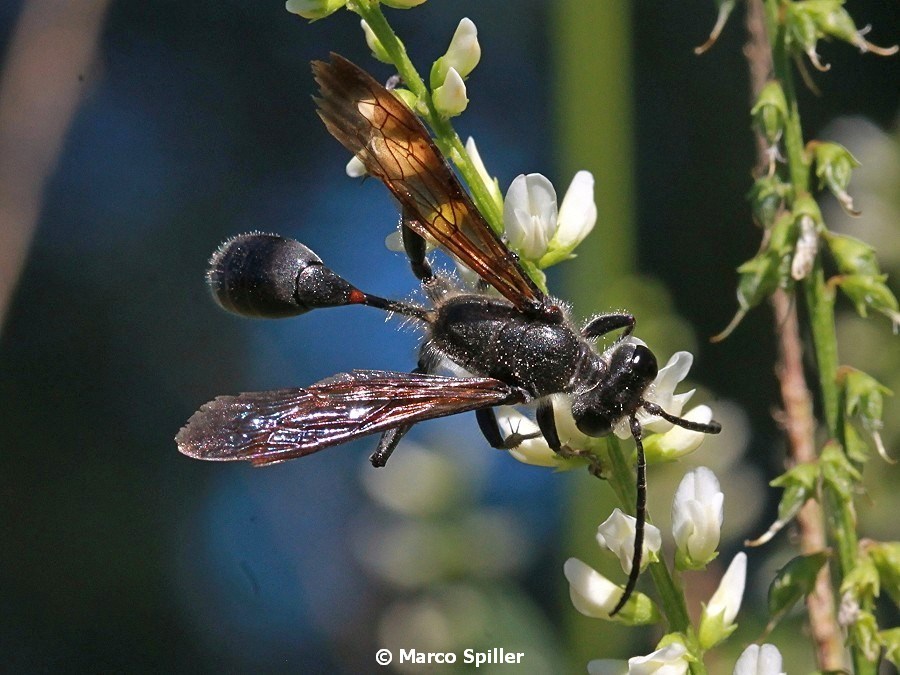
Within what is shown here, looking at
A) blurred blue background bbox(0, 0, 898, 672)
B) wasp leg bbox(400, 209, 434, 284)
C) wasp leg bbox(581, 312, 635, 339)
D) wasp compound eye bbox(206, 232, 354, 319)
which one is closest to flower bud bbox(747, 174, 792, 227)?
wasp leg bbox(581, 312, 635, 339)

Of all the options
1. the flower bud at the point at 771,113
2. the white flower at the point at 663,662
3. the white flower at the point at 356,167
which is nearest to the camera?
the white flower at the point at 663,662

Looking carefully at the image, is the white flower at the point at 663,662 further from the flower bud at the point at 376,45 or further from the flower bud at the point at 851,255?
the flower bud at the point at 376,45

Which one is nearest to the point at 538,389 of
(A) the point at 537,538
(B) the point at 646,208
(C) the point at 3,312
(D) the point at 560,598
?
(D) the point at 560,598

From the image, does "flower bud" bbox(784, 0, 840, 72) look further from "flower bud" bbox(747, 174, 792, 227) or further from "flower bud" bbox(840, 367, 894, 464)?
"flower bud" bbox(840, 367, 894, 464)

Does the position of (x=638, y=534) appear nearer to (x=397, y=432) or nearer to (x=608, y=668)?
(x=608, y=668)

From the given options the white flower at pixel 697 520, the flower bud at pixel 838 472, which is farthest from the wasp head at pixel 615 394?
the flower bud at pixel 838 472
